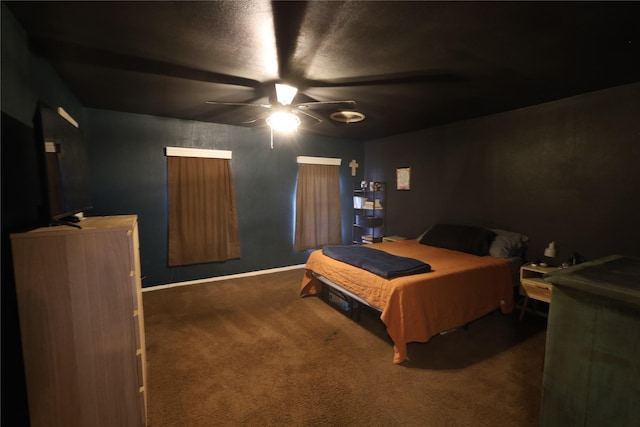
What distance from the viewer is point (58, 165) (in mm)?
1539

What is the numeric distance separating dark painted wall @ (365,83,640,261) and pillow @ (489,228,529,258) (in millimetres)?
146

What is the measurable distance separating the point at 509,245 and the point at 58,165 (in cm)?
400

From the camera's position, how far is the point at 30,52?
1861 mm

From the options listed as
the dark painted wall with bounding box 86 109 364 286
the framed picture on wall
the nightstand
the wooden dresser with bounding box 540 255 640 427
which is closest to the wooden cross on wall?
the dark painted wall with bounding box 86 109 364 286

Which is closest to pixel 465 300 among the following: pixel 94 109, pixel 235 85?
pixel 235 85

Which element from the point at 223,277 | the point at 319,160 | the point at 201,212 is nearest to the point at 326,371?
the point at 223,277

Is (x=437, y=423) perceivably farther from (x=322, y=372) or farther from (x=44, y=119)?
(x=44, y=119)

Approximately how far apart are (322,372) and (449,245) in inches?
90.8

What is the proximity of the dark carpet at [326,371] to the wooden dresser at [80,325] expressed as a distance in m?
0.42

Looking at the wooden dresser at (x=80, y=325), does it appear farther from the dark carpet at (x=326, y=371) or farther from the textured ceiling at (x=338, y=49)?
the textured ceiling at (x=338, y=49)

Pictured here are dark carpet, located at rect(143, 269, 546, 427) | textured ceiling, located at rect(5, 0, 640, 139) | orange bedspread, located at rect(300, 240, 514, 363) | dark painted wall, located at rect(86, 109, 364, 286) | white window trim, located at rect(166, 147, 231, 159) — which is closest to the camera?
textured ceiling, located at rect(5, 0, 640, 139)

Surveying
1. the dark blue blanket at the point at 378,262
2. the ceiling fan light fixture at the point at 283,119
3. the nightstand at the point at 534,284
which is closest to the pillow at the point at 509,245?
the nightstand at the point at 534,284

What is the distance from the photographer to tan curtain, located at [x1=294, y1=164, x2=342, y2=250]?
15.7ft

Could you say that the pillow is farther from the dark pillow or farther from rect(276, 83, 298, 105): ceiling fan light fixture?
rect(276, 83, 298, 105): ceiling fan light fixture
